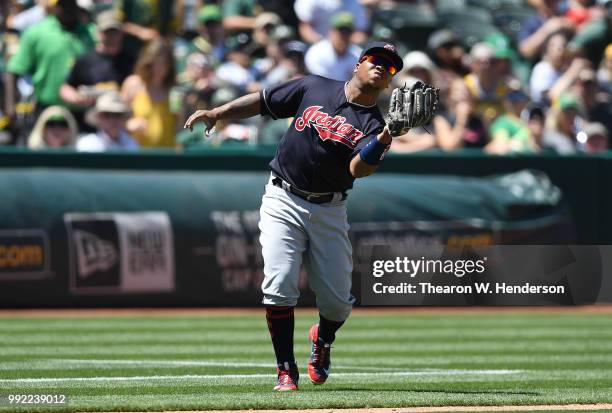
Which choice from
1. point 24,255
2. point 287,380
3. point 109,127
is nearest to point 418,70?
point 109,127

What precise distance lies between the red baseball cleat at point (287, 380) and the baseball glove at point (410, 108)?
1551 mm

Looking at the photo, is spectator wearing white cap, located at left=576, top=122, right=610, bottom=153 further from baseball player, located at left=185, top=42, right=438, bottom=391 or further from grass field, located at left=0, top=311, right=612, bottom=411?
baseball player, located at left=185, top=42, right=438, bottom=391

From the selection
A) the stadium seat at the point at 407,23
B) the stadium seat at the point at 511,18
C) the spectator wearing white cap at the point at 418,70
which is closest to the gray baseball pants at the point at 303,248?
the spectator wearing white cap at the point at 418,70

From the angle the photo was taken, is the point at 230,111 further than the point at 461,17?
No

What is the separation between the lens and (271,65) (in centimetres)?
1644

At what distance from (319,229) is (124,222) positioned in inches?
235

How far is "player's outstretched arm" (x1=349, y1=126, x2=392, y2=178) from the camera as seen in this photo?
678cm

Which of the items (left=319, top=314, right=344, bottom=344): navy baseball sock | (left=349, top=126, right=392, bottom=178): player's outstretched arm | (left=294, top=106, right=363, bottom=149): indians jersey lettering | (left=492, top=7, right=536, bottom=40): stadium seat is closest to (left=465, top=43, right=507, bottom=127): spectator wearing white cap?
(left=492, top=7, right=536, bottom=40): stadium seat

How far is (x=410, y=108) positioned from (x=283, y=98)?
1.00 m

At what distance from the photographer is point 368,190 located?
1415 centimetres

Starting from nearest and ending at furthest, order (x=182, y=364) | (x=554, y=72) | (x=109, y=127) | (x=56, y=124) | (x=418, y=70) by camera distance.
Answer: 1. (x=182, y=364)
2. (x=56, y=124)
3. (x=109, y=127)
4. (x=418, y=70)
5. (x=554, y=72)

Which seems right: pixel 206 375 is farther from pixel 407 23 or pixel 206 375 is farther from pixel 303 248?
pixel 407 23

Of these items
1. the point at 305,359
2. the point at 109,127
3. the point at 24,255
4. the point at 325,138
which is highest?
the point at 325,138

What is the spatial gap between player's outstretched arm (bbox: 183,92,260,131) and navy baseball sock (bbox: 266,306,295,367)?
1.18 metres
